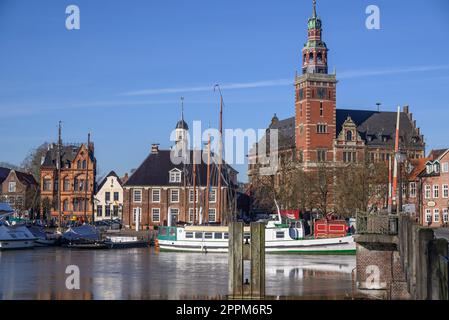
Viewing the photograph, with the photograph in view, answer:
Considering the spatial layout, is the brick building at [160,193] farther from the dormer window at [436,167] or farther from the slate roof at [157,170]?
the dormer window at [436,167]

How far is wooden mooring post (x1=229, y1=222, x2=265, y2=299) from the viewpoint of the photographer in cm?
2884

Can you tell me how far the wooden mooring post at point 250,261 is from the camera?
1136 inches

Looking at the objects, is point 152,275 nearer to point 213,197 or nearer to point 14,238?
point 14,238

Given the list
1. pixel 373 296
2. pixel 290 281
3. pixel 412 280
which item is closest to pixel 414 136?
pixel 290 281

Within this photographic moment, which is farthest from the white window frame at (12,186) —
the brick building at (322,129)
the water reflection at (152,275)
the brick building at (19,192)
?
the water reflection at (152,275)

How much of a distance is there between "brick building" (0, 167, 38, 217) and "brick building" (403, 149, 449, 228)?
184ft

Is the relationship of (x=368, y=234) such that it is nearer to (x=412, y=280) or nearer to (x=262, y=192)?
(x=412, y=280)

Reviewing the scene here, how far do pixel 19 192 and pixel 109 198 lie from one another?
54.1 ft

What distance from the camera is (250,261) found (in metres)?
28.8

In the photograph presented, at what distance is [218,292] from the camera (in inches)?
1428

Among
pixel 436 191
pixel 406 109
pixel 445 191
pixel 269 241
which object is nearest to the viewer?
pixel 269 241

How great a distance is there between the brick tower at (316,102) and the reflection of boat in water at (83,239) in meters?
44.1

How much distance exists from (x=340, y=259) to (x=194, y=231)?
610 inches

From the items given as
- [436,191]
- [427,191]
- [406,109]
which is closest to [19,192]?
[427,191]
